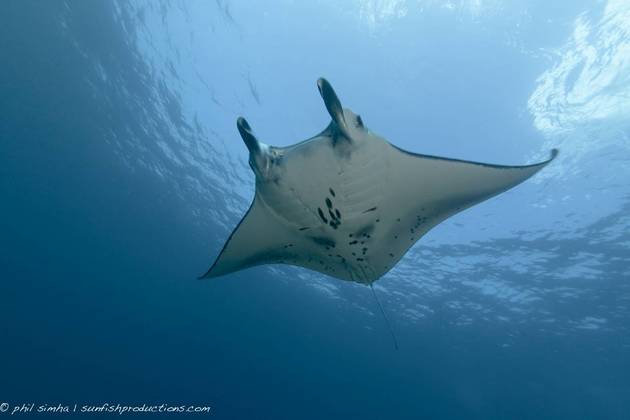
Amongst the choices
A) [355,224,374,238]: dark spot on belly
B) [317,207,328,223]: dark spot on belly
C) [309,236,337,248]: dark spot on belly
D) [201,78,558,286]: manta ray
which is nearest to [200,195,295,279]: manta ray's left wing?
[201,78,558,286]: manta ray

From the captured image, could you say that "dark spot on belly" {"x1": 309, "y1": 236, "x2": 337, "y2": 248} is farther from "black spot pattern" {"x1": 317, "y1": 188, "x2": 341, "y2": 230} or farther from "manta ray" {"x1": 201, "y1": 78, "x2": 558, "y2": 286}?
"black spot pattern" {"x1": 317, "y1": 188, "x2": 341, "y2": 230}

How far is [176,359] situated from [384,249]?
32.1 metres

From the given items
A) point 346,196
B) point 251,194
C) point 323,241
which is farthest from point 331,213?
point 251,194

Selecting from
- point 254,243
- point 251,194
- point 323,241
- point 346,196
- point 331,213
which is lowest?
point 254,243

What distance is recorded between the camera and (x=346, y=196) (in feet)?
12.9

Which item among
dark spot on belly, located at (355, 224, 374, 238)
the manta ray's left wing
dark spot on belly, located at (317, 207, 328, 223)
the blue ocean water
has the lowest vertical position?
the manta ray's left wing

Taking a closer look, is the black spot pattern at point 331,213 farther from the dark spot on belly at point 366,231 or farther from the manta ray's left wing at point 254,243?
the manta ray's left wing at point 254,243

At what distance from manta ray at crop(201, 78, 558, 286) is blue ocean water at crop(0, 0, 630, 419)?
666 cm

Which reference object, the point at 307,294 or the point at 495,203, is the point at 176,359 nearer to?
the point at 307,294

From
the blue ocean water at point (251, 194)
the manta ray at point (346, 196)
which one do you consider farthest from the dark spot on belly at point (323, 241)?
the blue ocean water at point (251, 194)

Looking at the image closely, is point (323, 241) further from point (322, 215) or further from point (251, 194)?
point (251, 194)

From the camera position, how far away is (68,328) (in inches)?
1230

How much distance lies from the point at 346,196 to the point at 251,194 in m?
13.5

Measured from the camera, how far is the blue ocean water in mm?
10664
